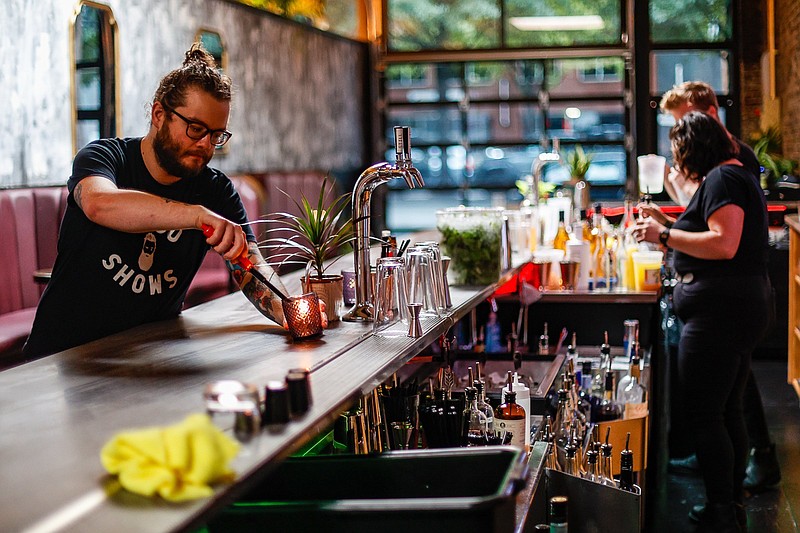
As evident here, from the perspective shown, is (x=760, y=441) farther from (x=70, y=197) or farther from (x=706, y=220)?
(x=70, y=197)

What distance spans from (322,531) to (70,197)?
137 centimetres

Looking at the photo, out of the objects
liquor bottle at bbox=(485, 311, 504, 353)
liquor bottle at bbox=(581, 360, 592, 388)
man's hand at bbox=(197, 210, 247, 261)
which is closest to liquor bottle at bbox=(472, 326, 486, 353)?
liquor bottle at bbox=(485, 311, 504, 353)

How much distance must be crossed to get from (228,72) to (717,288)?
5174 millimetres

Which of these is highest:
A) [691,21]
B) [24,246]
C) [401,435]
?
[691,21]

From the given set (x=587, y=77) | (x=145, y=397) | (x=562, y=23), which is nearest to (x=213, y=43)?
(x=562, y=23)

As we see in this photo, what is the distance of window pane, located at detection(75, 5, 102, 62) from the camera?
6082 millimetres

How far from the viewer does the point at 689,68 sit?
1026 cm

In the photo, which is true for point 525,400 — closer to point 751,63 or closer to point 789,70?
point 789,70

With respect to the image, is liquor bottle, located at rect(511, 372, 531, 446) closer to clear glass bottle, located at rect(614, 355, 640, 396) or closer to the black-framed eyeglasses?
the black-framed eyeglasses

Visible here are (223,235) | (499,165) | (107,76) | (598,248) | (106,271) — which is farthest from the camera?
(499,165)

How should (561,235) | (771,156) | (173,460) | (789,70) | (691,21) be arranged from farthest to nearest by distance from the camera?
(691,21) → (789,70) → (771,156) → (561,235) → (173,460)

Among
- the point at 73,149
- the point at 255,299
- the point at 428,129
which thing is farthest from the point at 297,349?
the point at 428,129

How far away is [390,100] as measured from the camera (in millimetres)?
10922

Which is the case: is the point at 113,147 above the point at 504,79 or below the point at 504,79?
below
